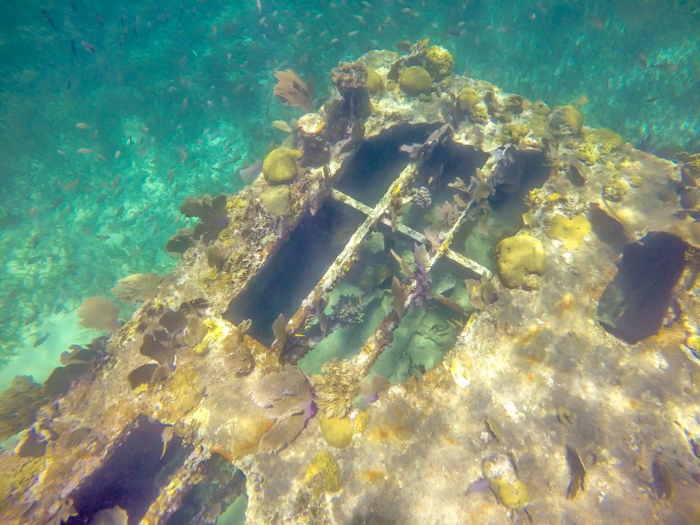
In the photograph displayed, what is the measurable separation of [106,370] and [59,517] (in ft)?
6.49

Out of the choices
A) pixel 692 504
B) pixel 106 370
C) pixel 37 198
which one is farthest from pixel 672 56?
pixel 37 198

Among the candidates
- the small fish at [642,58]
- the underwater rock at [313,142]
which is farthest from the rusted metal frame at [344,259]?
the small fish at [642,58]

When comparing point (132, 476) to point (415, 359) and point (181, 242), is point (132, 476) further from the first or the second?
point (415, 359)

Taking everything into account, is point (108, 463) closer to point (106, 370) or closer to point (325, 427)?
point (106, 370)

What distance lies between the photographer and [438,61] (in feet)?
27.0

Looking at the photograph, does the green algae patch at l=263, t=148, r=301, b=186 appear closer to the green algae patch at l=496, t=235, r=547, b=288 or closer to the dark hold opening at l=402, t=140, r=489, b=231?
the dark hold opening at l=402, t=140, r=489, b=231

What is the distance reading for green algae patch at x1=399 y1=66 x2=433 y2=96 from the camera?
25.5 ft

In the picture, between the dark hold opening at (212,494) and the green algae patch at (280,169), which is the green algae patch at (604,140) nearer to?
A: the green algae patch at (280,169)

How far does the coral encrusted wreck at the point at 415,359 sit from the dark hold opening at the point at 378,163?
27cm

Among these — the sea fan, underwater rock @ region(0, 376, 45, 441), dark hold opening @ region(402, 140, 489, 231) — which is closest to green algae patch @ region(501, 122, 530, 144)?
dark hold opening @ region(402, 140, 489, 231)

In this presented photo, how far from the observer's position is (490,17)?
13297mm

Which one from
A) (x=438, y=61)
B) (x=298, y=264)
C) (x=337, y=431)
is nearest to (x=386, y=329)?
(x=337, y=431)

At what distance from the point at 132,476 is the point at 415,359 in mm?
5346

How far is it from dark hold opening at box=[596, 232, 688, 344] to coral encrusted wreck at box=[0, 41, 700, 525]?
1.4 inches
